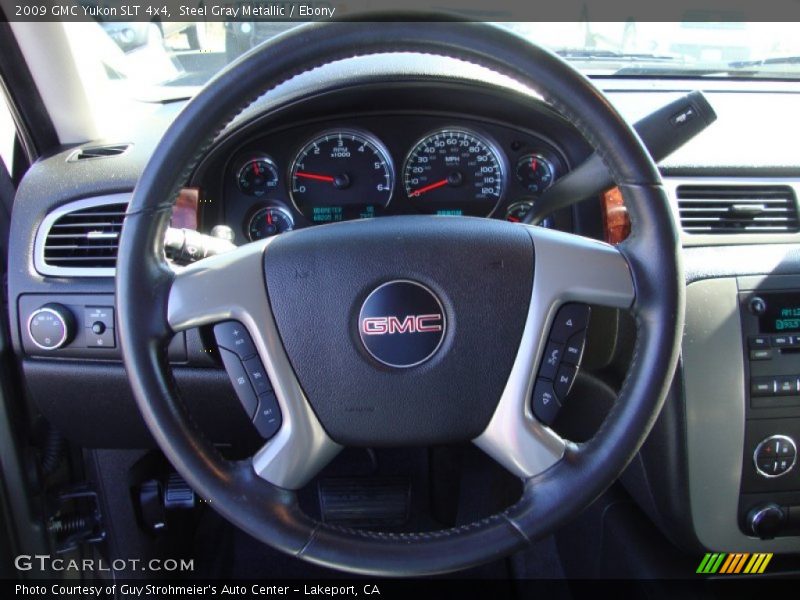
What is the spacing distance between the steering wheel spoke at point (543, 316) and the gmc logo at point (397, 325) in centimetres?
14

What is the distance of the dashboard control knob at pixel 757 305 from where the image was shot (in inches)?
60.1

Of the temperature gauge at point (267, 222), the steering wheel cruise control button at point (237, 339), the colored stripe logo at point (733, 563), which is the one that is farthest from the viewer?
the temperature gauge at point (267, 222)

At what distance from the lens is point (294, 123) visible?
1679 mm

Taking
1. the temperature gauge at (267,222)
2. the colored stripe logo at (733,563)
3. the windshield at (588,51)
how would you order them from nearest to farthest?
the colored stripe logo at (733,563)
the temperature gauge at (267,222)
the windshield at (588,51)

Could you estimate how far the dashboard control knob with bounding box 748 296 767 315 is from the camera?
1.53m

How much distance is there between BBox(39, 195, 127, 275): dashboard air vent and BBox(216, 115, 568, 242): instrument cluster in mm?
256

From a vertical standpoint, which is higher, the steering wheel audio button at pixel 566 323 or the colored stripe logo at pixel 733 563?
the steering wheel audio button at pixel 566 323

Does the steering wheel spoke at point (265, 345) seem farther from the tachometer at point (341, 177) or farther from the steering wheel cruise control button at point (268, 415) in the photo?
the tachometer at point (341, 177)

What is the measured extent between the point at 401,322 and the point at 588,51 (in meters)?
1.21

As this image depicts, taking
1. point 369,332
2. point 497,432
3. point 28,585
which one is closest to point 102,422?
point 28,585

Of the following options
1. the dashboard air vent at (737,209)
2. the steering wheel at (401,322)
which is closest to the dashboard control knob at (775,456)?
the dashboard air vent at (737,209)

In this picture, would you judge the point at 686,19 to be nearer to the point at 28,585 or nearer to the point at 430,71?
the point at 430,71

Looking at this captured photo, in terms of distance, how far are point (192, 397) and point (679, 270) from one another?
3.41ft

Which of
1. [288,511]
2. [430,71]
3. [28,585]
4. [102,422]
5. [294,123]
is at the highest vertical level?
[430,71]
